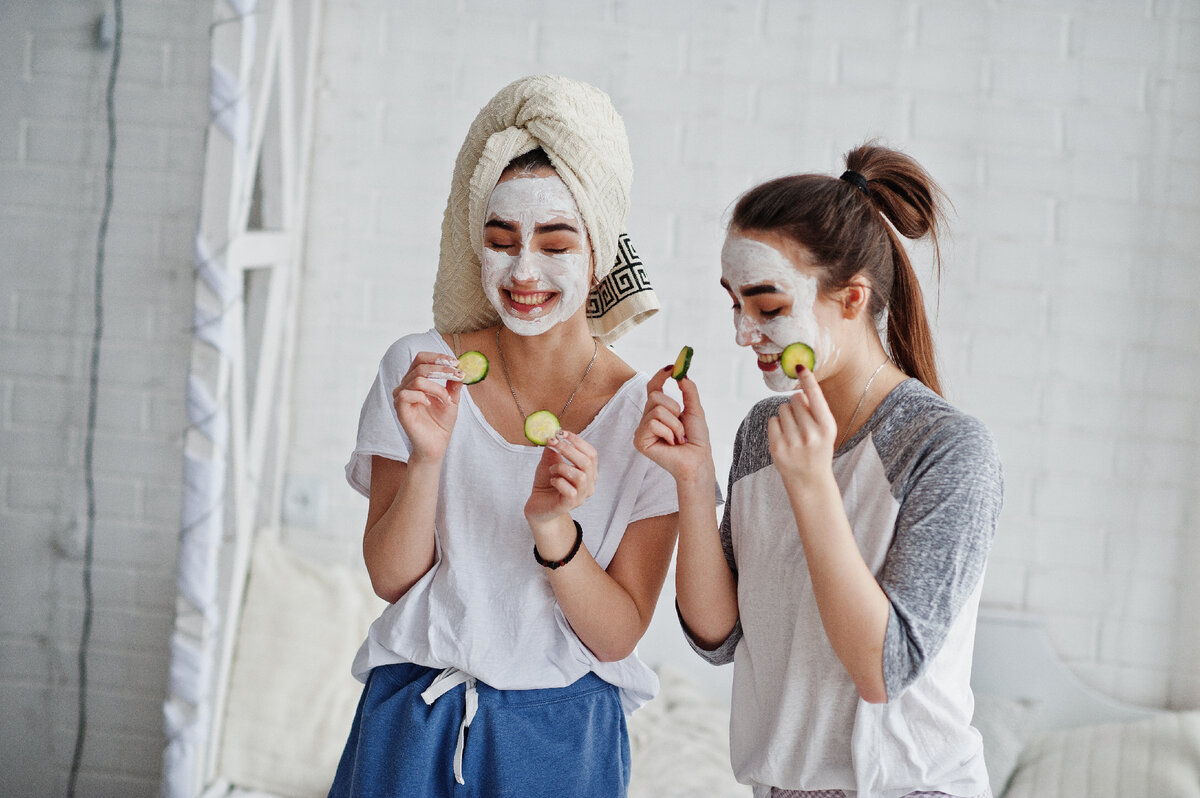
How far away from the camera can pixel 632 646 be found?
47.7 inches

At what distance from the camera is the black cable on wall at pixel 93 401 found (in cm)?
235

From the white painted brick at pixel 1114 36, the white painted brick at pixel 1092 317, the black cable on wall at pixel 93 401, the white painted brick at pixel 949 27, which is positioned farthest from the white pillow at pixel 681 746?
the white painted brick at pixel 1114 36

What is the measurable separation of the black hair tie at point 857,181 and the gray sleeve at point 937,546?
1.01 feet

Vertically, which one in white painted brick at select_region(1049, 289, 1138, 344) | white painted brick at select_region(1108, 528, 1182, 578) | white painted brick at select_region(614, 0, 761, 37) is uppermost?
white painted brick at select_region(614, 0, 761, 37)

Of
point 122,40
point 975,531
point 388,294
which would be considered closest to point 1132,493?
point 975,531

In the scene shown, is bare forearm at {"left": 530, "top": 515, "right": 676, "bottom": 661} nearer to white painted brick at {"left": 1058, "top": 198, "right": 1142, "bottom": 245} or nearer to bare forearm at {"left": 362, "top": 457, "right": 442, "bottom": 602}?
bare forearm at {"left": 362, "top": 457, "right": 442, "bottom": 602}

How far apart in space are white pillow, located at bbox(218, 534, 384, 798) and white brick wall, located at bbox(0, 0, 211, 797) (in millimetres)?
281

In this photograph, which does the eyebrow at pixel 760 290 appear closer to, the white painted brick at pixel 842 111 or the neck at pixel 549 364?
the neck at pixel 549 364

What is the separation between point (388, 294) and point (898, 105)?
137cm

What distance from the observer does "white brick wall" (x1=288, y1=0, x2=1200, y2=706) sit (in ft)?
8.00

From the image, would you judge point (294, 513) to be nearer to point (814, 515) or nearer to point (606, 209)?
point (606, 209)

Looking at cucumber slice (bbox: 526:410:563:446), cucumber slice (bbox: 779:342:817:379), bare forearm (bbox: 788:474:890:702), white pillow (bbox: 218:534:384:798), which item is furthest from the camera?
white pillow (bbox: 218:534:384:798)

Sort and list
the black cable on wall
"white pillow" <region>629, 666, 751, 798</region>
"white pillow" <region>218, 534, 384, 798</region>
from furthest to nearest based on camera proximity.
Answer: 1. the black cable on wall
2. "white pillow" <region>218, 534, 384, 798</region>
3. "white pillow" <region>629, 666, 751, 798</region>

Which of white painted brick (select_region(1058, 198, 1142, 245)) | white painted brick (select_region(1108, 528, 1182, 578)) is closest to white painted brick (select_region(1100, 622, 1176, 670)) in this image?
white painted brick (select_region(1108, 528, 1182, 578))
